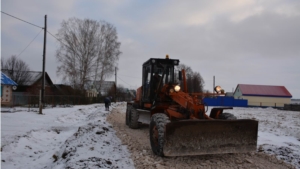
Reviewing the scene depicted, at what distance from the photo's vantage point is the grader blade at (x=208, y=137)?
5.57 meters

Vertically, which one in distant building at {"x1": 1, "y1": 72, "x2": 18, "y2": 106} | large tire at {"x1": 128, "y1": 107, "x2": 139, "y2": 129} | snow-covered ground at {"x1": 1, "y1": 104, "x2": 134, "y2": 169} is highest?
distant building at {"x1": 1, "y1": 72, "x2": 18, "y2": 106}

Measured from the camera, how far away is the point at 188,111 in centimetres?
694

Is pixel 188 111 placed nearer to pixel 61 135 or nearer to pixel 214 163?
pixel 214 163

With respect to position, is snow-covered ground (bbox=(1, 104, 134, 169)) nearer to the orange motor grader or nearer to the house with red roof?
the orange motor grader

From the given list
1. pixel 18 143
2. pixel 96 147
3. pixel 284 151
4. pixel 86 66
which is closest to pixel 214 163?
pixel 284 151

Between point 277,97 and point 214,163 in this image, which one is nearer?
point 214,163

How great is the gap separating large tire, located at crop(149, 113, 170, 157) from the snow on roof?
52.0 metres

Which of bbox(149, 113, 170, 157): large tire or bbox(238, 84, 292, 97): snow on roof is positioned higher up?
bbox(238, 84, 292, 97): snow on roof

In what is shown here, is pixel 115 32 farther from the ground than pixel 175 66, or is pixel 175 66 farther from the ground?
pixel 115 32

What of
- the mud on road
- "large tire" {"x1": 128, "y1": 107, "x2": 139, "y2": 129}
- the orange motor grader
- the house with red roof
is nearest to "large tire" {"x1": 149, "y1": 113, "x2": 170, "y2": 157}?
the orange motor grader

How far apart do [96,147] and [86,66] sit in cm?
3262

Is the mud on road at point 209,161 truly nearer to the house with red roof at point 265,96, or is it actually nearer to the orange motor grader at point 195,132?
the orange motor grader at point 195,132

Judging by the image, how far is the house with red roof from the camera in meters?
53.7

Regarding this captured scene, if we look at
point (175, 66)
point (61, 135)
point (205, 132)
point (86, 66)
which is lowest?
point (61, 135)
